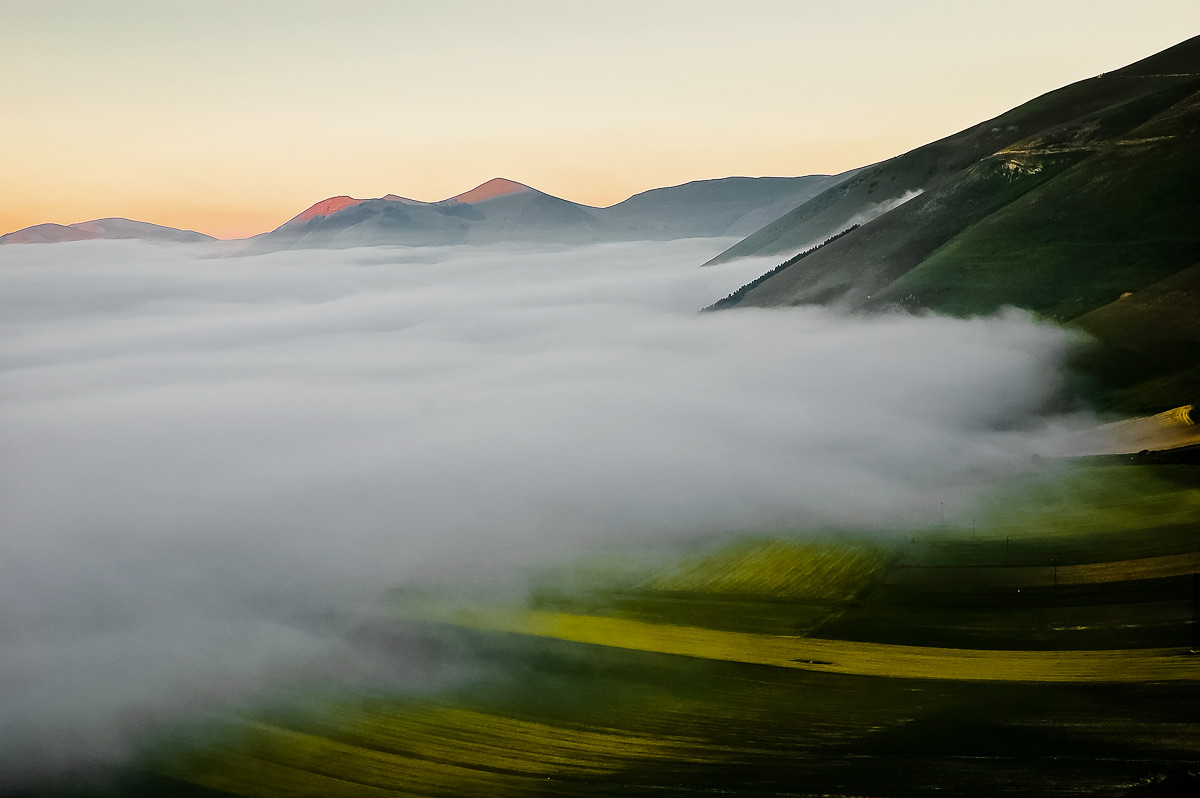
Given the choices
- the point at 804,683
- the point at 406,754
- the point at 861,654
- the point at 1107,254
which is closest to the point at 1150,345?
the point at 1107,254

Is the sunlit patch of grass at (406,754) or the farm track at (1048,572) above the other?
the farm track at (1048,572)

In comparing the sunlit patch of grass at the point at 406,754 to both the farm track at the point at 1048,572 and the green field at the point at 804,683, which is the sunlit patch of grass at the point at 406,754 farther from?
the farm track at the point at 1048,572

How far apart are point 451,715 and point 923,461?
77.0 metres

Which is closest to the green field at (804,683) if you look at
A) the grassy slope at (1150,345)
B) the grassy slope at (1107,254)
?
the grassy slope at (1150,345)

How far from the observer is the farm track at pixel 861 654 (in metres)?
70.2

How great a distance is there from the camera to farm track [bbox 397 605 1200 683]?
70.2 m

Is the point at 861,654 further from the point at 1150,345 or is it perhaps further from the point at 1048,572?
A: the point at 1150,345

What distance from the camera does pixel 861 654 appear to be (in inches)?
3076

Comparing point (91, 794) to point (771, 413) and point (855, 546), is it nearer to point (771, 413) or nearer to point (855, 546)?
point (855, 546)

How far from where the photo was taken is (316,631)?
100 meters

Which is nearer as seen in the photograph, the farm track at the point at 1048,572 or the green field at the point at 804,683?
the green field at the point at 804,683

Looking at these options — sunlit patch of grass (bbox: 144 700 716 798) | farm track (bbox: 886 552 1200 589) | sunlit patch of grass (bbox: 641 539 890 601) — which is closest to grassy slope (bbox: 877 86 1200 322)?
sunlit patch of grass (bbox: 641 539 890 601)

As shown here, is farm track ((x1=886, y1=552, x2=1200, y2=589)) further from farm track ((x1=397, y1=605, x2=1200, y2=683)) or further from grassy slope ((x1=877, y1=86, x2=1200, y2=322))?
grassy slope ((x1=877, y1=86, x2=1200, y2=322))

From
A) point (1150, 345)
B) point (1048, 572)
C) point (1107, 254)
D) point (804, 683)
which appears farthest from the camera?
point (1107, 254)
